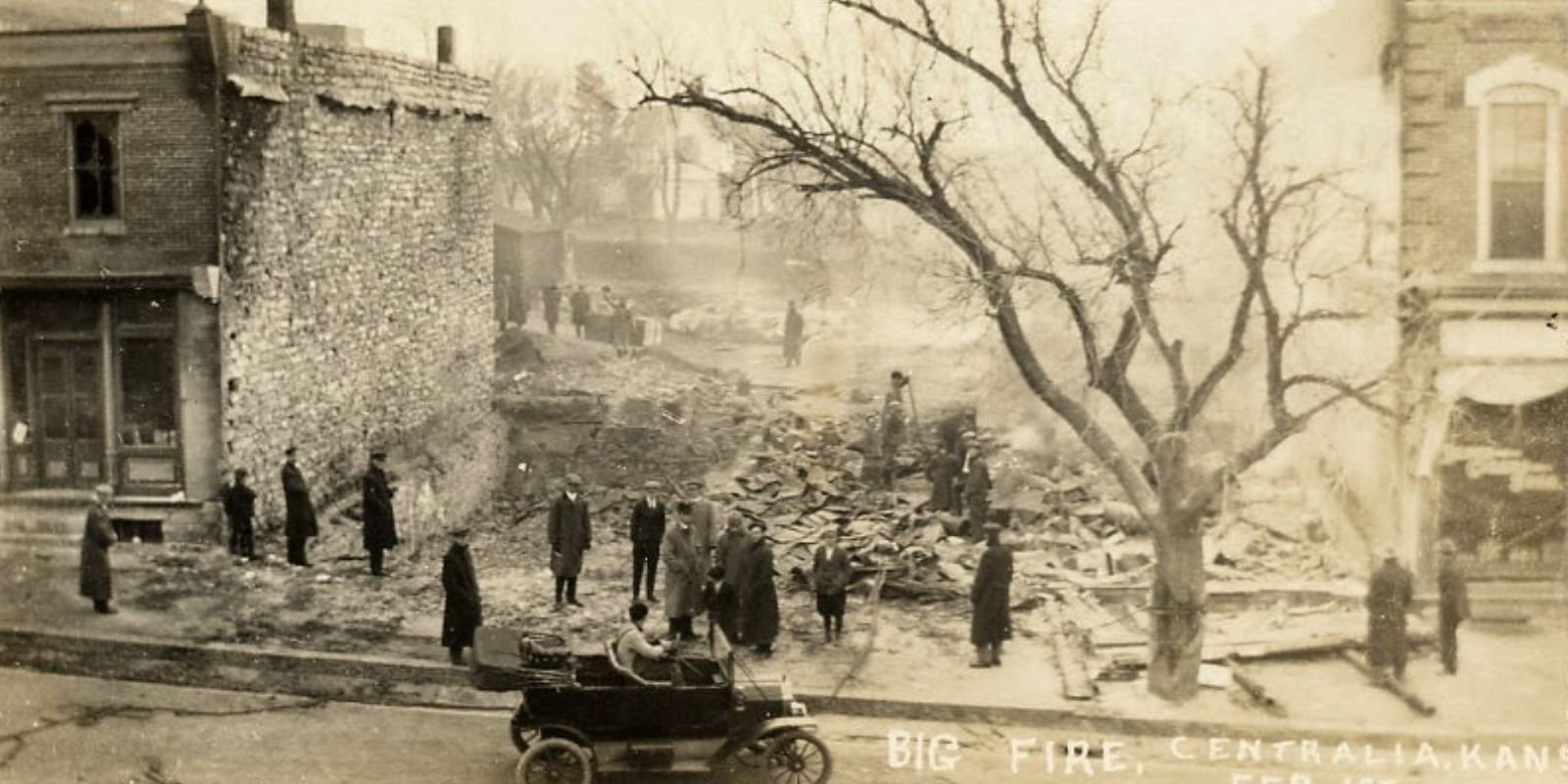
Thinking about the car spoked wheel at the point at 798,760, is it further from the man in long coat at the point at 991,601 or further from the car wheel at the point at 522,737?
the man in long coat at the point at 991,601

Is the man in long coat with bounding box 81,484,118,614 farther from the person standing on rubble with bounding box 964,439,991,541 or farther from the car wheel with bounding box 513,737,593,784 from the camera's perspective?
the person standing on rubble with bounding box 964,439,991,541

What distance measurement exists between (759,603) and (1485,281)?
28.3 feet

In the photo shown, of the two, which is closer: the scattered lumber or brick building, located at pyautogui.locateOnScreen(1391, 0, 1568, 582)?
→ the scattered lumber

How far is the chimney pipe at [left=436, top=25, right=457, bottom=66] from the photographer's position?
61.7 feet

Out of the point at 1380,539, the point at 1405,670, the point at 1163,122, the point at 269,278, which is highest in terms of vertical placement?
the point at 1163,122

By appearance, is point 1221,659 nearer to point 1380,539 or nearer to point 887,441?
point 1380,539

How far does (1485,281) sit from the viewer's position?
15.0 metres

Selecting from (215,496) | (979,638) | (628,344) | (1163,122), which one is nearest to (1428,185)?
(1163,122)

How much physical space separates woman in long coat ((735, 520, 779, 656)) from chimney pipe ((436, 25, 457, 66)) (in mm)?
8983

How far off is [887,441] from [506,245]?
804 centimetres

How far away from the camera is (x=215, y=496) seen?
16109 mm

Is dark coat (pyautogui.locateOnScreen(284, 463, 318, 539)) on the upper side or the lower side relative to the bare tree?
lower

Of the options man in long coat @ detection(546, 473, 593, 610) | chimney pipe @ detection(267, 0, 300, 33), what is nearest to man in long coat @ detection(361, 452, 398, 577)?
man in long coat @ detection(546, 473, 593, 610)

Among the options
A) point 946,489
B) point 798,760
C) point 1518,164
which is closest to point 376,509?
point 798,760
